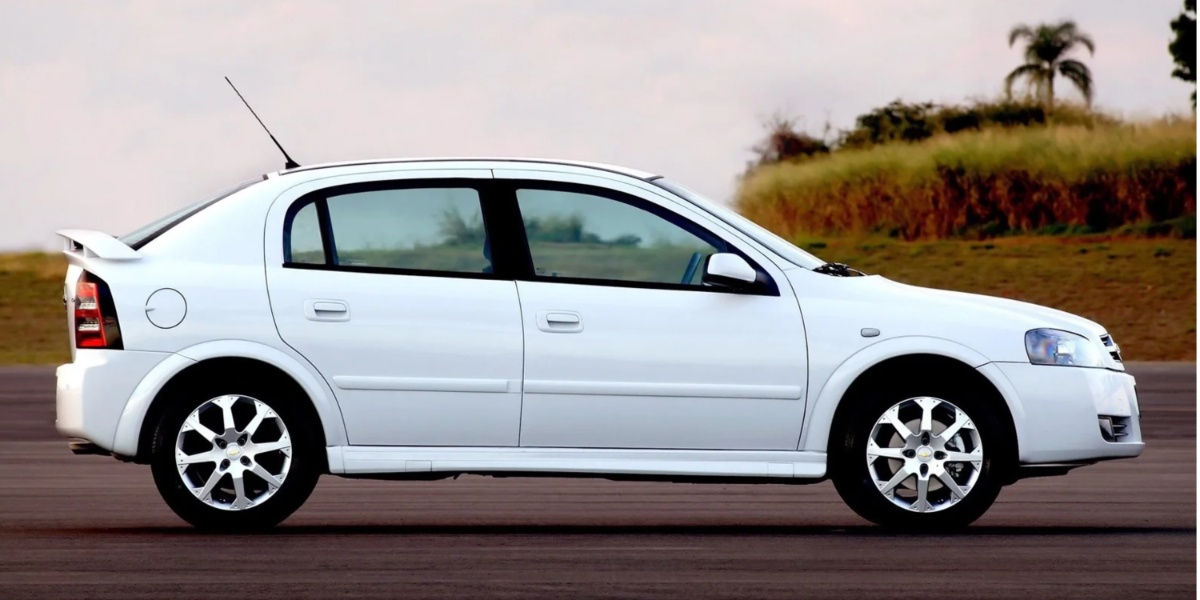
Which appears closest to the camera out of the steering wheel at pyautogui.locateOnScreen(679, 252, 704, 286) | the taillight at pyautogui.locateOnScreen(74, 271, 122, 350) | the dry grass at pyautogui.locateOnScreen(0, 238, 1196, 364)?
the taillight at pyautogui.locateOnScreen(74, 271, 122, 350)

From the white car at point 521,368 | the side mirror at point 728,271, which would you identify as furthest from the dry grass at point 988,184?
the side mirror at point 728,271

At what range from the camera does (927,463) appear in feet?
32.6

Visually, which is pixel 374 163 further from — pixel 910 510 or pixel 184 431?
pixel 910 510

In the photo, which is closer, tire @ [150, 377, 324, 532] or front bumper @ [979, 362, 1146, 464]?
tire @ [150, 377, 324, 532]

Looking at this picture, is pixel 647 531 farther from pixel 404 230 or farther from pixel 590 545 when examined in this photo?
pixel 404 230

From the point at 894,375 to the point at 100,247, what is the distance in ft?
11.5

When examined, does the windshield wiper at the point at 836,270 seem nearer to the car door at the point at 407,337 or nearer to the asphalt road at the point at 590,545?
the asphalt road at the point at 590,545

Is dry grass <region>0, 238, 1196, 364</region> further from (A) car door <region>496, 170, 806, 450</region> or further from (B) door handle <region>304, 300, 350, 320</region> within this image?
(A) car door <region>496, 170, 806, 450</region>

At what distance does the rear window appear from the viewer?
10.0 m

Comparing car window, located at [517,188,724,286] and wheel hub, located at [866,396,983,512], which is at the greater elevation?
car window, located at [517,188,724,286]

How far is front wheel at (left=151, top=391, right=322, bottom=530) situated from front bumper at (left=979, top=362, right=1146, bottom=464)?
3037mm

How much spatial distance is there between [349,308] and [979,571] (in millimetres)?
2966

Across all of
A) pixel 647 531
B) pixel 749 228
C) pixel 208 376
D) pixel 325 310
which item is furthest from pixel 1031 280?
pixel 208 376

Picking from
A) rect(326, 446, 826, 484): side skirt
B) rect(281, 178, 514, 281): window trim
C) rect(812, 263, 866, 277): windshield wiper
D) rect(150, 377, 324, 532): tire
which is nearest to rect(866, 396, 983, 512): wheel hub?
rect(326, 446, 826, 484): side skirt
